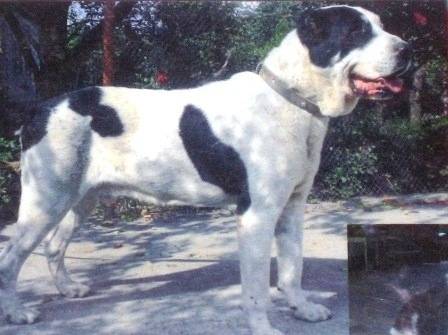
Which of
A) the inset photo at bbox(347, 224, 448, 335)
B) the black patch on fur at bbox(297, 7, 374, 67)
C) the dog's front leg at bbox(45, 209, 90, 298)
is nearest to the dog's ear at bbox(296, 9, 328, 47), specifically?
the black patch on fur at bbox(297, 7, 374, 67)

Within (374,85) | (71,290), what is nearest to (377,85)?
(374,85)

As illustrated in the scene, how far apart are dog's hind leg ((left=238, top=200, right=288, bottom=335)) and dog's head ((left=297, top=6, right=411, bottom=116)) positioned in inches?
14.4

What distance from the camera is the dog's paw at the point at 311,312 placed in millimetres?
1848

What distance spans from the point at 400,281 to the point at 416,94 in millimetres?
525

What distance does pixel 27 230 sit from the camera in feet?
6.07

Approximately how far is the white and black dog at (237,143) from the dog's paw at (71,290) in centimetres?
20

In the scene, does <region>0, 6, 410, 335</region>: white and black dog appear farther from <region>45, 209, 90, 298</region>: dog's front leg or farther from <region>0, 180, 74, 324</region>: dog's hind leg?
<region>45, 209, 90, 298</region>: dog's front leg

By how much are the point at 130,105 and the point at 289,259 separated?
639 millimetres

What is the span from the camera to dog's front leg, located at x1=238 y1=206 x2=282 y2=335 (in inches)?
66.1

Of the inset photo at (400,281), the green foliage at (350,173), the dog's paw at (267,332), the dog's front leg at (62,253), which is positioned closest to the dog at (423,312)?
the inset photo at (400,281)

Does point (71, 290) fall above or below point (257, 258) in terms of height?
below

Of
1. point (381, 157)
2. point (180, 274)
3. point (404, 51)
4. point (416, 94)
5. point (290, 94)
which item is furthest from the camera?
point (381, 157)

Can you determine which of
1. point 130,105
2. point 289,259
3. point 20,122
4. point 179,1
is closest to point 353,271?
point 289,259

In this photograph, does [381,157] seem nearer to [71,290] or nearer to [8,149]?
[71,290]
